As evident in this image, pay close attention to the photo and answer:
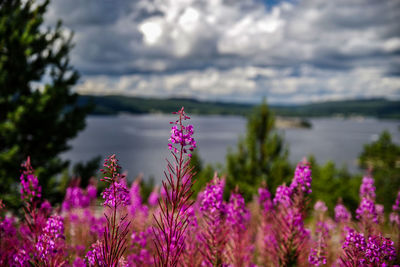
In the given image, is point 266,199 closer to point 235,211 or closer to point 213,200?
point 235,211

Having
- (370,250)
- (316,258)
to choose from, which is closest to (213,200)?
(316,258)

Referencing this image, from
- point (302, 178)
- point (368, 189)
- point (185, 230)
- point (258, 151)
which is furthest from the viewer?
point (258, 151)

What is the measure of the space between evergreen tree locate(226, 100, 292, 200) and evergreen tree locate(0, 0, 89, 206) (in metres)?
12.4

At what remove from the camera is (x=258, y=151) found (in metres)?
22.9

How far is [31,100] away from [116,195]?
39.3ft

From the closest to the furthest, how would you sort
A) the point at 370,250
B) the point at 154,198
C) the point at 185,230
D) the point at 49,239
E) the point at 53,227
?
the point at 370,250, the point at 49,239, the point at 53,227, the point at 185,230, the point at 154,198

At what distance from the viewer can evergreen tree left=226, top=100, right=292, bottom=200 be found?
22156 mm

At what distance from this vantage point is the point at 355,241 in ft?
10.5

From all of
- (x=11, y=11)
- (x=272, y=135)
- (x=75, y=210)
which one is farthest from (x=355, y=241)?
(x=272, y=135)

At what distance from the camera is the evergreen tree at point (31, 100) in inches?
481

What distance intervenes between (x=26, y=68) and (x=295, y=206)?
14.0m

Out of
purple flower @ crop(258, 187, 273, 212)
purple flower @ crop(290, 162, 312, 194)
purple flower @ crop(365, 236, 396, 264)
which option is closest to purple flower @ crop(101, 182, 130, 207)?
purple flower @ crop(365, 236, 396, 264)

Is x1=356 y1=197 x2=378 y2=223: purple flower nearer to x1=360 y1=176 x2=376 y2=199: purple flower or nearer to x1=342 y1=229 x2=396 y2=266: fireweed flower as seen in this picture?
x1=360 y1=176 x2=376 y2=199: purple flower

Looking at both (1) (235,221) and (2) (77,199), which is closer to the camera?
(1) (235,221)
